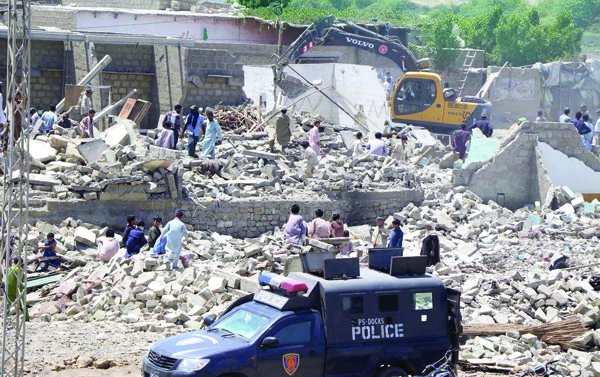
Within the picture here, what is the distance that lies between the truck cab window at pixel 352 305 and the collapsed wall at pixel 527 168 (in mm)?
12731

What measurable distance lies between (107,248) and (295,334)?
22.3 ft

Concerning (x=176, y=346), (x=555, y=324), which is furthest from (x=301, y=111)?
(x=176, y=346)

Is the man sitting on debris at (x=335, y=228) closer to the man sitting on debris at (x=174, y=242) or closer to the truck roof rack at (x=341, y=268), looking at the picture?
the man sitting on debris at (x=174, y=242)

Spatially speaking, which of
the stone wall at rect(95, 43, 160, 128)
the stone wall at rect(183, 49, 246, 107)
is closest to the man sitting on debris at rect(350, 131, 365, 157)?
the stone wall at rect(183, 49, 246, 107)

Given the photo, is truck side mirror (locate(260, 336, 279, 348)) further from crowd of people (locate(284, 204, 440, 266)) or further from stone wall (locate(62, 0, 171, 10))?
stone wall (locate(62, 0, 171, 10))

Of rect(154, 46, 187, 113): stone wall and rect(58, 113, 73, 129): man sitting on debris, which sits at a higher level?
rect(154, 46, 187, 113): stone wall

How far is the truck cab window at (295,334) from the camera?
45.8 ft

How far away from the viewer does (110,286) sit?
18578mm

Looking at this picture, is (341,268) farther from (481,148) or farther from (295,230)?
(481,148)

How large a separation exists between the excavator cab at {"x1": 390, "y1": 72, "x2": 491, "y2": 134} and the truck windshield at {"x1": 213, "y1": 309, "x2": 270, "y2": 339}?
19919 millimetres

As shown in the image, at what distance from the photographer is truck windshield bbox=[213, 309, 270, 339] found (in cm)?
1404

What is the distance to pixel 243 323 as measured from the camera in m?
14.3

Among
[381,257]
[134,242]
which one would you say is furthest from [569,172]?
[381,257]

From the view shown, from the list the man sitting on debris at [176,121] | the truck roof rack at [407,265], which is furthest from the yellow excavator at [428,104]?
the truck roof rack at [407,265]
